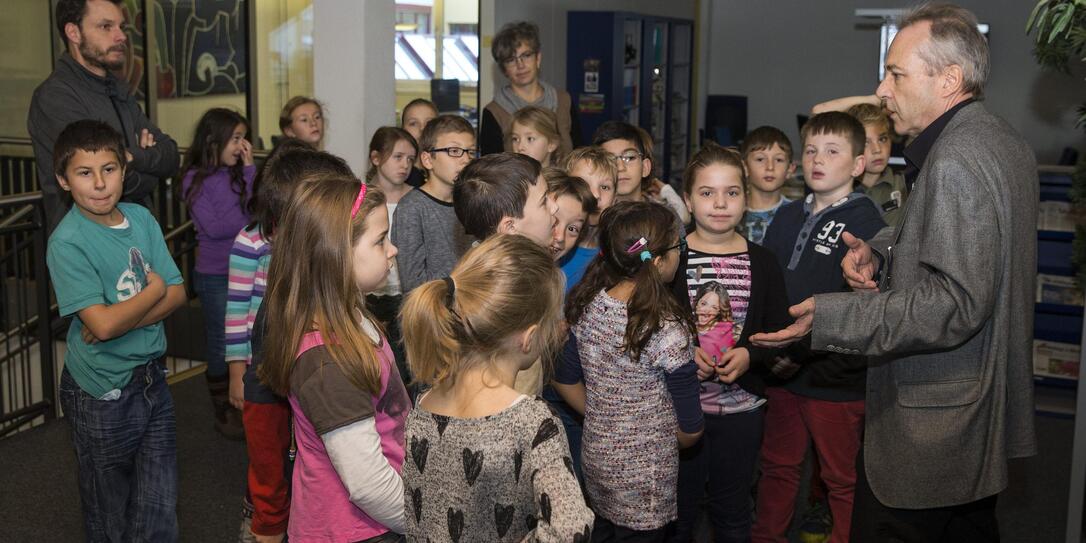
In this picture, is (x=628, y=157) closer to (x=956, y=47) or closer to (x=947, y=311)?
(x=956, y=47)

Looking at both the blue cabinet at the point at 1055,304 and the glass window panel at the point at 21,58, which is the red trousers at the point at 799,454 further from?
the glass window panel at the point at 21,58

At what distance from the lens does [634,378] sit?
252 centimetres

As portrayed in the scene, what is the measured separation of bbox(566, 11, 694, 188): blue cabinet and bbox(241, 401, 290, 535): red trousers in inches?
188

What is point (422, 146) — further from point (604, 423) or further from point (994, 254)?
point (994, 254)

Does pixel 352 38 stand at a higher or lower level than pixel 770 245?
higher

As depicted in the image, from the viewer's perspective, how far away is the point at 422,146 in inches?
145

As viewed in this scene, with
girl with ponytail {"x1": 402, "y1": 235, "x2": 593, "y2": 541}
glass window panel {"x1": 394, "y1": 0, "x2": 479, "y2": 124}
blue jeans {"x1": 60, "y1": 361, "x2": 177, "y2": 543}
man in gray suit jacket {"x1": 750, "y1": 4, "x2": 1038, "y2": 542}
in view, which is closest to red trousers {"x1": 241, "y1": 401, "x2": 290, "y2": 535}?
blue jeans {"x1": 60, "y1": 361, "x2": 177, "y2": 543}

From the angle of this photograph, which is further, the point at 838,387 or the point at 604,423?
the point at 838,387

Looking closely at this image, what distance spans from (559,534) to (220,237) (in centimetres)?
322

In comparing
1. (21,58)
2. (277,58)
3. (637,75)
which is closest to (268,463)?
(277,58)

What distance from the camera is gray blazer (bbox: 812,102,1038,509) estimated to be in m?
2.04

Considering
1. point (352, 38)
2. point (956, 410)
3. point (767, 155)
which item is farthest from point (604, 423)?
point (352, 38)

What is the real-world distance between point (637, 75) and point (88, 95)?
23.4 ft

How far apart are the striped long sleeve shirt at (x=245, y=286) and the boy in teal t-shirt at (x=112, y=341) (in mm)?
338
